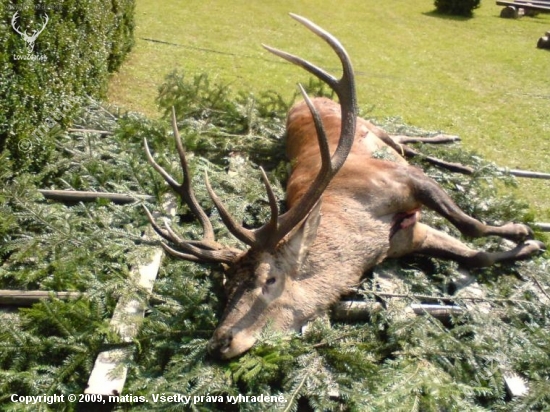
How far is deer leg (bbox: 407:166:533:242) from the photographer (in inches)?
174

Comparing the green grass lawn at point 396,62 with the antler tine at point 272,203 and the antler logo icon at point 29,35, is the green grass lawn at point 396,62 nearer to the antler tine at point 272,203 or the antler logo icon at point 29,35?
the antler logo icon at point 29,35

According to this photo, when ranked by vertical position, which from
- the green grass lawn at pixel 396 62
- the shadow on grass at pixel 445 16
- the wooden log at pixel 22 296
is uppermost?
the wooden log at pixel 22 296

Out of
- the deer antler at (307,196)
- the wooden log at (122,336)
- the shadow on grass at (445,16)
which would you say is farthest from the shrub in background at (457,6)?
the wooden log at (122,336)

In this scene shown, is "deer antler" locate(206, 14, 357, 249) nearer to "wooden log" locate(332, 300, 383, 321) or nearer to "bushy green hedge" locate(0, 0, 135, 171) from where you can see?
"wooden log" locate(332, 300, 383, 321)

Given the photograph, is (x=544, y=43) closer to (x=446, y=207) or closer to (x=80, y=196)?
Result: (x=446, y=207)

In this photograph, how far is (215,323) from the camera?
11.5 ft

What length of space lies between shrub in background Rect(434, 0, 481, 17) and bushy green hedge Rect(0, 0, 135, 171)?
47.3 feet

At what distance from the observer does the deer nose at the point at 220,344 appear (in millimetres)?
3246

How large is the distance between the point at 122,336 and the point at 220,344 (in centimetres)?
60

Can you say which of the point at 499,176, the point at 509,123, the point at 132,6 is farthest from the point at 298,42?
the point at 499,176

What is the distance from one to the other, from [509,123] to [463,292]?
678cm

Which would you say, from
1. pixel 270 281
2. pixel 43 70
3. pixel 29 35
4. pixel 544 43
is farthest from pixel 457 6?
pixel 270 281

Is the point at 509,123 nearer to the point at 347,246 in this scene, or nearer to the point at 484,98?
the point at 484,98

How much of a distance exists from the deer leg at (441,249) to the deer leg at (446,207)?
125 mm
